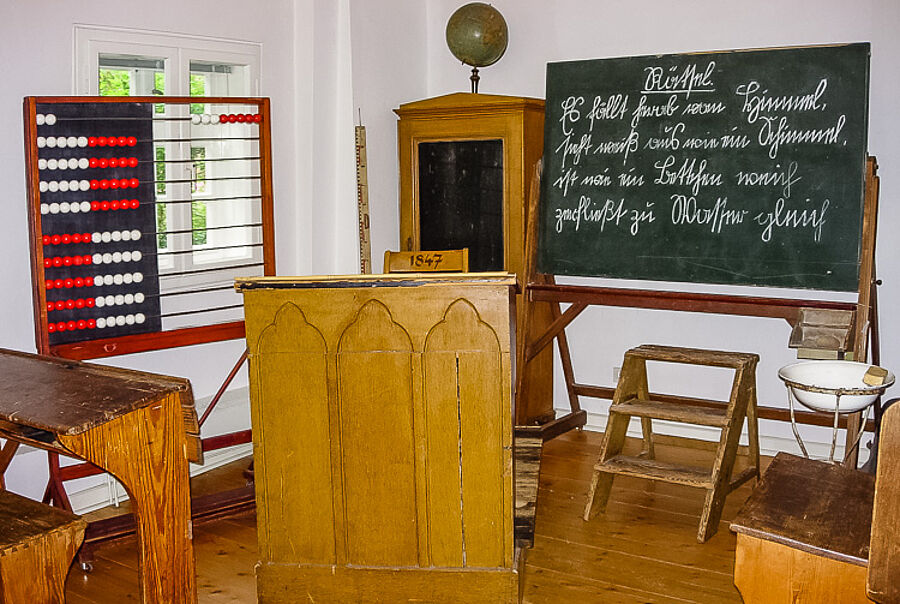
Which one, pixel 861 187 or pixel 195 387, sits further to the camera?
pixel 195 387

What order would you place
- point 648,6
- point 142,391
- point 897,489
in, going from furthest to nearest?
point 648,6, point 142,391, point 897,489

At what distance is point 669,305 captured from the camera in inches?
154

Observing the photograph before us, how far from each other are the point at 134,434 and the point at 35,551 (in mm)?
354

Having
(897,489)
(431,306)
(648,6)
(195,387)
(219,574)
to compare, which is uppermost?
(648,6)

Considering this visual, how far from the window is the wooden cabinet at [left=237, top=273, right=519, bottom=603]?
1.14 meters

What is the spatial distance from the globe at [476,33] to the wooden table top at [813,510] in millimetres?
3012

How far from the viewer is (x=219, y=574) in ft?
10.1

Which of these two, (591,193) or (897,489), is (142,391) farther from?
(591,193)

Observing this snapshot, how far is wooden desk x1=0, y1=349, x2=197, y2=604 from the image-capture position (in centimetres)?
203

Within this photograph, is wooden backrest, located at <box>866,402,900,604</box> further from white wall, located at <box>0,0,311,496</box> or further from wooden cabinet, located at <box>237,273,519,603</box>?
white wall, located at <box>0,0,311,496</box>

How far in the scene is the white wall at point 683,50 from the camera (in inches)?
153

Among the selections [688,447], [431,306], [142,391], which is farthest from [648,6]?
[142,391]

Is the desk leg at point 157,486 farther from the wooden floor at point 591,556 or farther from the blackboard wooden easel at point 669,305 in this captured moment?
the blackboard wooden easel at point 669,305

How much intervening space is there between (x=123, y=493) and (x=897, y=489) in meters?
3.21
